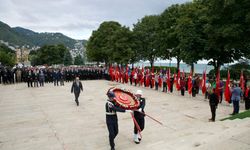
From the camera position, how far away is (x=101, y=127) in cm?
1269

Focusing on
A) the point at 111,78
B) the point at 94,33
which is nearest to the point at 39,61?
the point at 94,33

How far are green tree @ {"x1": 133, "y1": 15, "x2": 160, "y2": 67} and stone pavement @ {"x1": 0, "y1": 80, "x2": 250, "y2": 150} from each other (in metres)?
30.3

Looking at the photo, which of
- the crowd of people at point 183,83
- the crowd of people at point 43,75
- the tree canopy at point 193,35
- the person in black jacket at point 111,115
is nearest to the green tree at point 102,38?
the tree canopy at point 193,35

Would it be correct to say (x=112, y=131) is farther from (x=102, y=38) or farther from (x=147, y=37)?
(x=102, y=38)

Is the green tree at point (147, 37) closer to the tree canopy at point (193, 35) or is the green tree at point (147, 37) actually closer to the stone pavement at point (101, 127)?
the tree canopy at point (193, 35)

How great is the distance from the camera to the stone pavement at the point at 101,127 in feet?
31.3

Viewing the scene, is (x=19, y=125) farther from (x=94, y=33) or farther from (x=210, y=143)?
(x=94, y=33)

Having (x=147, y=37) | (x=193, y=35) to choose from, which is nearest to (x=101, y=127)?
(x=193, y=35)

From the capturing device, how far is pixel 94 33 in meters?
70.2

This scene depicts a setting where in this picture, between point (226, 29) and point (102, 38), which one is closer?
point (226, 29)

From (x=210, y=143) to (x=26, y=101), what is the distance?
15561 mm

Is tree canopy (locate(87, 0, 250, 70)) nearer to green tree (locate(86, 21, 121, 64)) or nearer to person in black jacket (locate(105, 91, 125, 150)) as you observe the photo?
green tree (locate(86, 21, 121, 64))

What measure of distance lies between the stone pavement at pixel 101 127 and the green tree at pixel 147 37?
99.5 ft

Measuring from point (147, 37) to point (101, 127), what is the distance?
38871 millimetres
